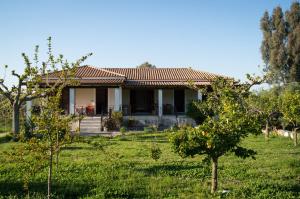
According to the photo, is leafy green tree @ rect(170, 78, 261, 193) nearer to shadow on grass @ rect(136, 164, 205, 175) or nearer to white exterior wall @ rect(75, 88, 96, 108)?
shadow on grass @ rect(136, 164, 205, 175)

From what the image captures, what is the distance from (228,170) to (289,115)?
295 inches

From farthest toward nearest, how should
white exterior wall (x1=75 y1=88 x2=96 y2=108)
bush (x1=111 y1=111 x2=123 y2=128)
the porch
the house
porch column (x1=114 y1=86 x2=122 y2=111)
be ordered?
white exterior wall (x1=75 y1=88 x2=96 y2=108)
the porch
the house
porch column (x1=114 y1=86 x2=122 y2=111)
bush (x1=111 y1=111 x2=123 y2=128)

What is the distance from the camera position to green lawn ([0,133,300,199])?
8.52 meters

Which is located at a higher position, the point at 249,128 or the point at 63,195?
the point at 249,128

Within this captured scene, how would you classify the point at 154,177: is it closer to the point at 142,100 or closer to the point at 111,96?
the point at 111,96

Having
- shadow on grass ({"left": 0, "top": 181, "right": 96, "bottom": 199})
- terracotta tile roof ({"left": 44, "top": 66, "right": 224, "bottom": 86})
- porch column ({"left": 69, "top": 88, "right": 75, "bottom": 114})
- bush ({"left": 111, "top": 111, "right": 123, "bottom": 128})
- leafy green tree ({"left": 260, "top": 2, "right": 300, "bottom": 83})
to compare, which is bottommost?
shadow on grass ({"left": 0, "top": 181, "right": 96, "bottom": 199})

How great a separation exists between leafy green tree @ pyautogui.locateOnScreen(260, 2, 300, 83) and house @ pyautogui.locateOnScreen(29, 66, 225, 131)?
1067cm

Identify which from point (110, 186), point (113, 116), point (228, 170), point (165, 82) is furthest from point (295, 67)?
point (110, 186)

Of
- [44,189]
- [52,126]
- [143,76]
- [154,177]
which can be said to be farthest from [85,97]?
[52,126]

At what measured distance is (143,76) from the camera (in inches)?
1144

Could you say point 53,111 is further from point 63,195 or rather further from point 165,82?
point 165,82

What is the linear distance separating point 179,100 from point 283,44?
14.4 meters

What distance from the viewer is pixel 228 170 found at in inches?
416

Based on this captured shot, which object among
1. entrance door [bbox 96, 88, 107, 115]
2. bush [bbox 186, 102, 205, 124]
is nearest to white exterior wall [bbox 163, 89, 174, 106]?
bush [bbox 186, 102, 205, 124]
